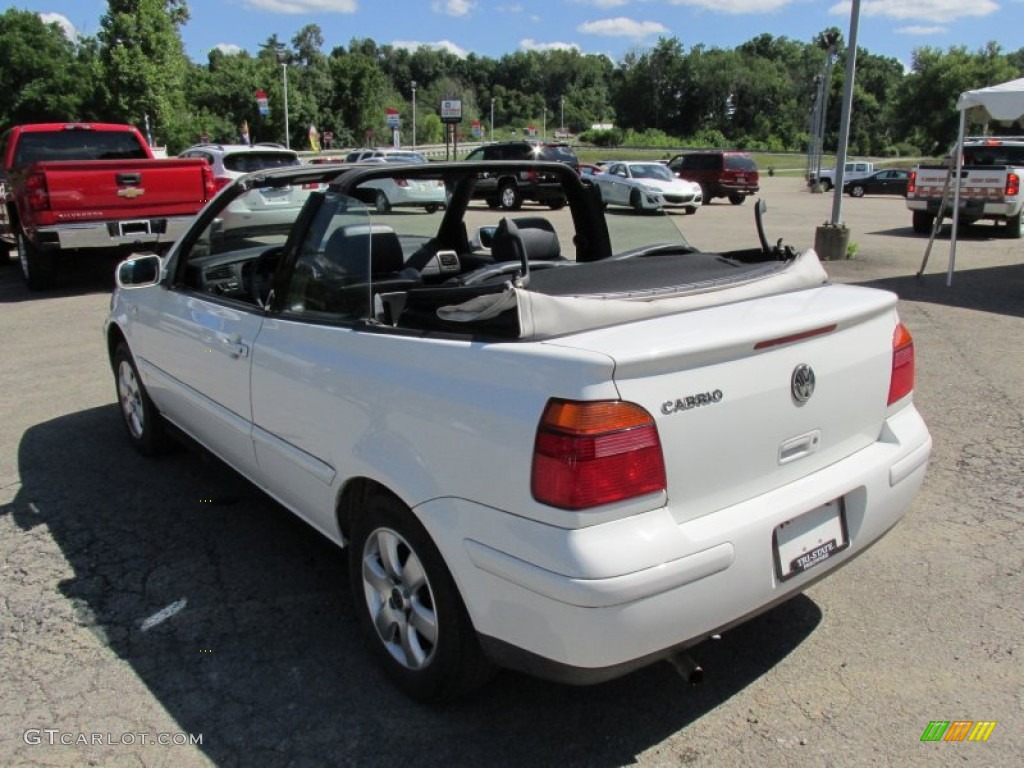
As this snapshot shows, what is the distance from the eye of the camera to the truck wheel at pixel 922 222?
695 inches

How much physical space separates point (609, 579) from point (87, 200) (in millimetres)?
9624

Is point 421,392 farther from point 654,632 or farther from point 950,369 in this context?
point 950,369

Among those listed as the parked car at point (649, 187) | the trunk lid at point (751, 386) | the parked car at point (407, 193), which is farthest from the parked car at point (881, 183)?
the trunk lid at point (751, 386)

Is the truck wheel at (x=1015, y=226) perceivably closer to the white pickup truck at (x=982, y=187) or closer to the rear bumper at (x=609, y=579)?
the white pickup truck at (x=982, y=187)

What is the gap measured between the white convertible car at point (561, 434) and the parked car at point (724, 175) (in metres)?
26.6

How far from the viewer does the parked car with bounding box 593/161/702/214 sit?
2267 centimetres

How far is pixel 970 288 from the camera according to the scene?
10.6 meters

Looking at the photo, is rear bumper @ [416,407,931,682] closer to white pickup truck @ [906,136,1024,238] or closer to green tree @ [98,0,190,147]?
white pickup truck @ [906,136,1024,238]

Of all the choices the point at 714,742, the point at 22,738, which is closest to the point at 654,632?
the point at 714,742

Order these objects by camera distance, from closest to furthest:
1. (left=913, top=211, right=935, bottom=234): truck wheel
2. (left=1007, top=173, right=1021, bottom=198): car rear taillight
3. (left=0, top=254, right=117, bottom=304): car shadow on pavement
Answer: (left=0, top=254, right=117, bottom=304): car shadow on pavement < (left=1007, top=173, right=1021, bottom=198): car rear taillight < (left=913, top=211, right=935, bottom=234): truck wheel

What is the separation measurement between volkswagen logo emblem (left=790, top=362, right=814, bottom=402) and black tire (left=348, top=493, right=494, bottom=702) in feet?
3.81

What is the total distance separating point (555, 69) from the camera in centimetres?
15975

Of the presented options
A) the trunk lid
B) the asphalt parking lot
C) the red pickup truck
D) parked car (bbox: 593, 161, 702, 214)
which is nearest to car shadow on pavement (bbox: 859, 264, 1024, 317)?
the asphalt parking lot

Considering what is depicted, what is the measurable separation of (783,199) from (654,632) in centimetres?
3253
